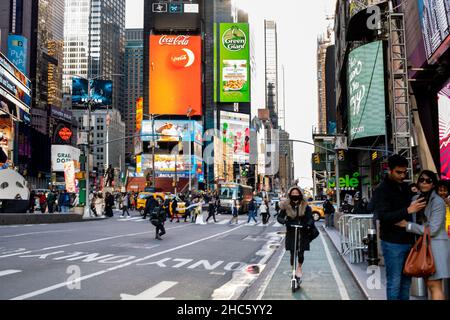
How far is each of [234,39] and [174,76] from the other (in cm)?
3284

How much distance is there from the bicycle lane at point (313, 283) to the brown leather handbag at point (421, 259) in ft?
8.56

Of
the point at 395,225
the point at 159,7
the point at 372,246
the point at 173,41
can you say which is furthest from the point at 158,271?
the point at 159,7

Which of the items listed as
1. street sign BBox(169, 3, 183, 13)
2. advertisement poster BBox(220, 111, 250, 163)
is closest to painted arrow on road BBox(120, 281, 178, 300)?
street sign BBox(169, 3, 183, 13)

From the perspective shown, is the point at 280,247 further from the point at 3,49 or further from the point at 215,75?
the point at 215,75

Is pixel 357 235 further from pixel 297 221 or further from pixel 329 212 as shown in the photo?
pixel 329 212

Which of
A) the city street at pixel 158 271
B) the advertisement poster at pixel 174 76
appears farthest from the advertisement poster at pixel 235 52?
the city street at pixel 158 271

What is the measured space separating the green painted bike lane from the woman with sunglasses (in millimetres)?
2481

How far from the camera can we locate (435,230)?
18.2 ft

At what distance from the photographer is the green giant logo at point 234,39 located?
5994 inches

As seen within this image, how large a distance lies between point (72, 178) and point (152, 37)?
101 metres

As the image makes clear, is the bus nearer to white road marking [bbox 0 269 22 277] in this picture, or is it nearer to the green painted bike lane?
the green painted bike lane

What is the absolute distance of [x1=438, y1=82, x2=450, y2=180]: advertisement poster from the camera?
2078cm

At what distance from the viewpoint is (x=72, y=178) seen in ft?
115

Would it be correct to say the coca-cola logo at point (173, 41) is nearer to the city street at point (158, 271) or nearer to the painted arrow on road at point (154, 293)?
the city street at point (158, 271)
